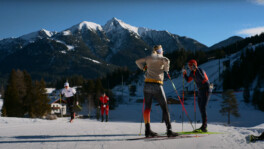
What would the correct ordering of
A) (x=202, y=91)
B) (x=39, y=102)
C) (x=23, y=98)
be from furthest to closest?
(x=23, y=98), (x=39, y=102), (x=202, y=91)

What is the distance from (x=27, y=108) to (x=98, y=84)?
2811 cm

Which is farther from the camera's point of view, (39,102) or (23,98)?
(23,98)

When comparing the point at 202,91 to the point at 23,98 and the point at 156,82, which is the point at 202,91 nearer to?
the point at 156,82

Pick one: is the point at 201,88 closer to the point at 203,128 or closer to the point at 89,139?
the point at 203,128

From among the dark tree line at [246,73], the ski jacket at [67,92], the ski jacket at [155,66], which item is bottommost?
the ski jacket at [67,92]

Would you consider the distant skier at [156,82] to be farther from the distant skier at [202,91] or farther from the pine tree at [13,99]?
the pine tree at [13,99]

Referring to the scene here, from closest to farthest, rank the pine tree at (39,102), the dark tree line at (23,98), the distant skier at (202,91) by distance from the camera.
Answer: the distant skier at (202,91), the dark tree line at (23,98), the pine tree at (39,102)

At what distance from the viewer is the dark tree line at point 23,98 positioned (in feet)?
136

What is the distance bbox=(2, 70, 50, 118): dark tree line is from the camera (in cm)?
4159

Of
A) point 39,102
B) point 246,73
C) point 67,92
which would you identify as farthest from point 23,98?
point 246,73

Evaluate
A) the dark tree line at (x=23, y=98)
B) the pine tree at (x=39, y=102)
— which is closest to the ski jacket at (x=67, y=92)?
the dark tree line at (x=23, y=98)

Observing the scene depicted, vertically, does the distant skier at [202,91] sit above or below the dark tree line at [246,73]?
below

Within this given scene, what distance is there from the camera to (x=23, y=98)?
44281mm

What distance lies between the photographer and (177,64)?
13988 cm
